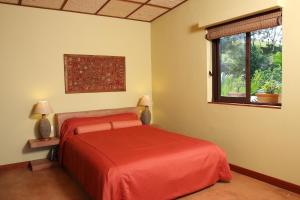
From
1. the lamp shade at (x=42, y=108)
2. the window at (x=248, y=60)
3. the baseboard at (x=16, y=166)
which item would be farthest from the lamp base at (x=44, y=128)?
the window at (x=248, y=60)

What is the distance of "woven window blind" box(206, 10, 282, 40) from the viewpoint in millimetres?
2625

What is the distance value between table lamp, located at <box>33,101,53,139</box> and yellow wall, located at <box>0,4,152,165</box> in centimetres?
22

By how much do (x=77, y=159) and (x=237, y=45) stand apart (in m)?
2.48

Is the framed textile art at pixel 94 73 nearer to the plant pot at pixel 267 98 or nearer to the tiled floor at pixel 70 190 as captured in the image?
the tiled floor at pixel 70 190

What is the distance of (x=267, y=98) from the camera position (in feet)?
9.50

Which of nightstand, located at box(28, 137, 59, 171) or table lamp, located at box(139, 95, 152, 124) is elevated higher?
table lamp, located at box(139, 95, 152, 124)

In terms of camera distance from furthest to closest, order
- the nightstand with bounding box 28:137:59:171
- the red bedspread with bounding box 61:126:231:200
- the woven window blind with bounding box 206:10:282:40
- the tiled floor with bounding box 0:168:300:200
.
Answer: the nightstand with bounding box 28:137:59:171
the woven window blind with bounding box 206:10:282:40
the tiled floor with bounding box 0:168:300:200
the red bedspread with bounding box 61:126:231:200

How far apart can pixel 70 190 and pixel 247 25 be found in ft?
A: 9.25

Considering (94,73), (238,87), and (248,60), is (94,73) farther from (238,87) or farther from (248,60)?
(248,60)

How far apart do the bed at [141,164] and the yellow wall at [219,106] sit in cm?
51

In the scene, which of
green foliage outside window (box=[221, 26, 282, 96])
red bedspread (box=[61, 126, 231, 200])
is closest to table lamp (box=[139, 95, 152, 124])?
red bedspread (box=[61, 126, 231, 200])

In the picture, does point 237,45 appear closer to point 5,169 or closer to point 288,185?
point 288,185

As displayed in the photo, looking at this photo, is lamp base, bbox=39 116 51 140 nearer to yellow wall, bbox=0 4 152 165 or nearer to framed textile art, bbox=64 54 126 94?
yellow wall, bbox=0 4 152 165

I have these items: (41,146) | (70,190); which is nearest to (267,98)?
(70,190)
